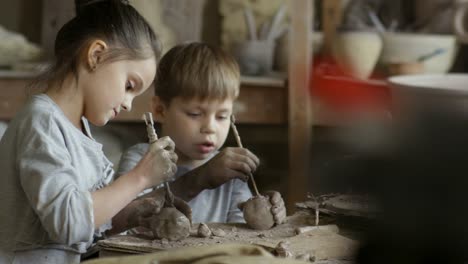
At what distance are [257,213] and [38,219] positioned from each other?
0.96 feet

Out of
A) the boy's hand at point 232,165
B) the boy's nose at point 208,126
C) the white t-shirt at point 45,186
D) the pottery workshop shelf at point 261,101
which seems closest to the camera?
the white t-shirt at point 45,186

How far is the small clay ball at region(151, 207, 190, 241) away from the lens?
0.96 metres

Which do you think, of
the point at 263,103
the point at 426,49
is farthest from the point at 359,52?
the point at 263,103

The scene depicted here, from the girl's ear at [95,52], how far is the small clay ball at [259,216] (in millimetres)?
284

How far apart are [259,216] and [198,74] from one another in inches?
12.7

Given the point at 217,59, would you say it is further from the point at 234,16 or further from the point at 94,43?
the point at 234,16

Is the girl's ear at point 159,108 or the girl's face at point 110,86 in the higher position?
the girl's face at point 110,86

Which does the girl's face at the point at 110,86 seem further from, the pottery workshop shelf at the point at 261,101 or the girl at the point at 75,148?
the pottery workshop shelf at the point at 261,101

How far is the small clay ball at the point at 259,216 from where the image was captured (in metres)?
1.02

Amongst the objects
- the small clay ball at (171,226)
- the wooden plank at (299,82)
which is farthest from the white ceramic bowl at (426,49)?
the small clay ball at (171,226)

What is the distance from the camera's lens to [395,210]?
490mm

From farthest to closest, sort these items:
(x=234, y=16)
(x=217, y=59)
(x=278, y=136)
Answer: (x=278, y=136)
(x=234, y=16)
(x=217, y=59)

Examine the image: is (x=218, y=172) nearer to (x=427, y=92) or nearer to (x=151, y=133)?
(x=151, y=133)

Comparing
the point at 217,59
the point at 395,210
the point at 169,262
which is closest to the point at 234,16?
the point at 217,59
